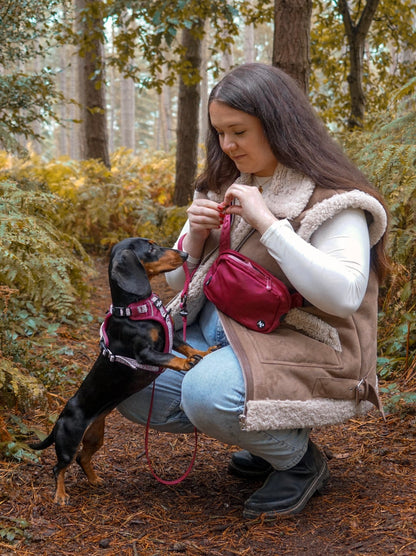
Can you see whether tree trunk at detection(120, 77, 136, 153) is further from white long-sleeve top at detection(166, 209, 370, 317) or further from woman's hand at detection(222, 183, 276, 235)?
white long-sleeve top at detection(166, 209, 370, 317)

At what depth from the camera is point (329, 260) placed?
2230 millimetres

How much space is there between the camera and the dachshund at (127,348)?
2.48 meters

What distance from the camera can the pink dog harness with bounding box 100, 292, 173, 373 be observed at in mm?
2482

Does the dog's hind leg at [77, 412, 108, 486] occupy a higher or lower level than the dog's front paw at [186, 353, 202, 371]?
lower

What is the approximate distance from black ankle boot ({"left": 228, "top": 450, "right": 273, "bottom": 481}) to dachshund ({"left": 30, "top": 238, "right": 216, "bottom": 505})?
70 cm

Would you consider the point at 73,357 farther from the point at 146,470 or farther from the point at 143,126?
the point at 143,126

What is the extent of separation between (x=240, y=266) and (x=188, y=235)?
501mm

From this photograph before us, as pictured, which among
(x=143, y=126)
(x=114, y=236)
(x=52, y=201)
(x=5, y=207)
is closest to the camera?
(x=5, y=207)

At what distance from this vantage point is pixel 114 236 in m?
8.36

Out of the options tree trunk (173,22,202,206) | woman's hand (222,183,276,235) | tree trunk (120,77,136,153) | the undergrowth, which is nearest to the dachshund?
woman's hand (222,183,276,235)

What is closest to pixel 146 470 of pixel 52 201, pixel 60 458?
pixel 60 458

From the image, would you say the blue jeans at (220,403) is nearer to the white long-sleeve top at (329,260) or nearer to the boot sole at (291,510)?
the boot sole at (291,510)

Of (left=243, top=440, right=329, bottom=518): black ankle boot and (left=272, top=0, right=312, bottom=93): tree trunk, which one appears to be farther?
(left=272, top=0, right=312, bottom=93): tree trunk

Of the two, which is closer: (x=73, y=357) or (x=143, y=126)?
(x=73, y=357)
